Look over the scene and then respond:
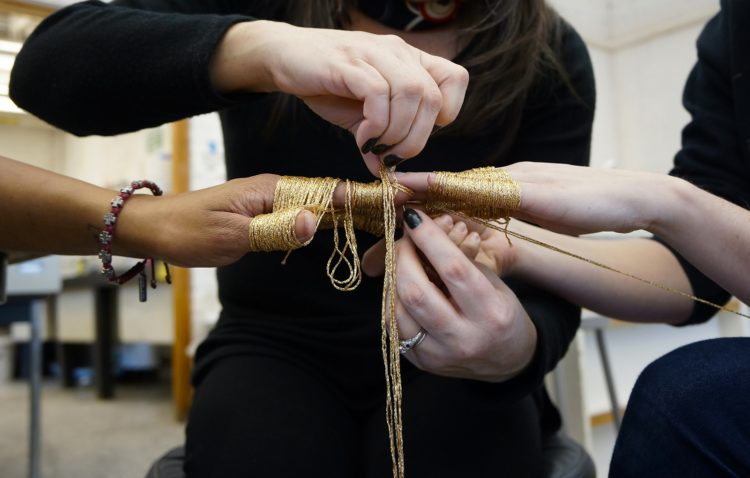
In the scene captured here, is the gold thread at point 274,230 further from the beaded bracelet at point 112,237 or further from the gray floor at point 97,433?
the gray floor at point 97,433

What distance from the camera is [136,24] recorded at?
572 mm

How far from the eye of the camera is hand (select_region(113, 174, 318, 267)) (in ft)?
1.72

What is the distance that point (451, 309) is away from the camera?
1.80ft

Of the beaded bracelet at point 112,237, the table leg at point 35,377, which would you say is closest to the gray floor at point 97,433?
the table leg at point 35,377

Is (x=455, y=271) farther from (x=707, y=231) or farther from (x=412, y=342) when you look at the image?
(x=707, y=231)

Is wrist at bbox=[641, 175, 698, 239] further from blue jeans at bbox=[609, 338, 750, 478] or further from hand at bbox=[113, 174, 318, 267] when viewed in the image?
hand at bbox=[113, 174, 318, 267]

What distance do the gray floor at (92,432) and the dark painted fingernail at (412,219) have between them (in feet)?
5.42

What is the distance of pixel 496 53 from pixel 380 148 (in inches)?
11.7

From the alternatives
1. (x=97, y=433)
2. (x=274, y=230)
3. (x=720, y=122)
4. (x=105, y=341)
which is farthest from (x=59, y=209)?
(x=105, y=341)

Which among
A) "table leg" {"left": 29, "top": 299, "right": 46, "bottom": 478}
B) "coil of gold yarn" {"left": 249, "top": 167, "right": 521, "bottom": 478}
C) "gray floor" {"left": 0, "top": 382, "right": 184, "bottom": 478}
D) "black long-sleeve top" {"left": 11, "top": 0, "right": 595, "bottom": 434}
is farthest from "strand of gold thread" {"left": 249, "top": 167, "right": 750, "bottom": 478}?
"gray floor" {"left": 0, "top": 382, "right": 184, "bottom": 478}

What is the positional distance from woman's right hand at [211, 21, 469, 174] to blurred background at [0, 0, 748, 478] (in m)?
0.68

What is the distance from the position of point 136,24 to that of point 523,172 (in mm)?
402

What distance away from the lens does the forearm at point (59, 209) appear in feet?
1.83

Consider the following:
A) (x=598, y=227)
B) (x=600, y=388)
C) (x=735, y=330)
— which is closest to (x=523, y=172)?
(x=598, y=227)
